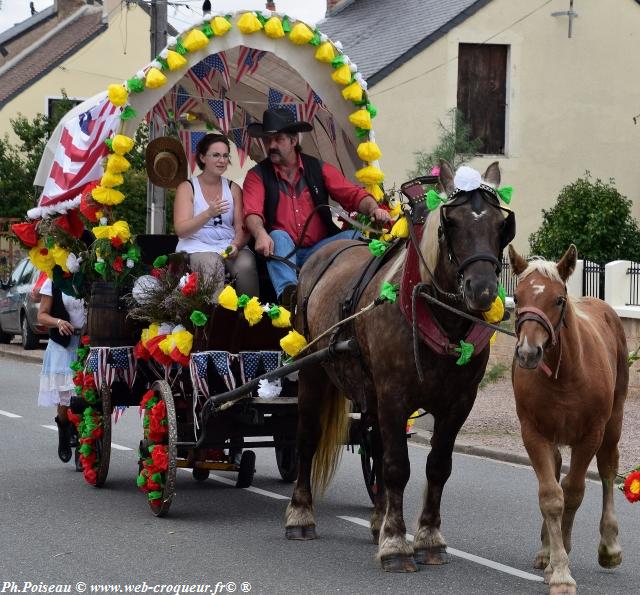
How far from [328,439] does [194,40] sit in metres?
2.94

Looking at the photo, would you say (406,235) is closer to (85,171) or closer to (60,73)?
(85,171)

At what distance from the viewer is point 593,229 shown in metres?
22.0

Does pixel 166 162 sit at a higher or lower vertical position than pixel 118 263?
higher

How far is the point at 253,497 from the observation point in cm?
942

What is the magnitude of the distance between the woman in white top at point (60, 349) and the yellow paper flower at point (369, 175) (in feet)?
9.01

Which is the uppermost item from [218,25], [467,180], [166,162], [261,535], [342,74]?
[218,25]

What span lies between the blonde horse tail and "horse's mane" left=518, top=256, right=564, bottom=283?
230 centimetres

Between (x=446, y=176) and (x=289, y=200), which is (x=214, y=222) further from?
(x=446, y=176)

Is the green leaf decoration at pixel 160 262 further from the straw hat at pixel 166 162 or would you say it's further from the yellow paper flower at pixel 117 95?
the yellow paper flower at pixel 117 95

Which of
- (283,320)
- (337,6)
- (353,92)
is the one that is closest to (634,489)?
(283,320)

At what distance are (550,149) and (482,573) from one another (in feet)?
74.1

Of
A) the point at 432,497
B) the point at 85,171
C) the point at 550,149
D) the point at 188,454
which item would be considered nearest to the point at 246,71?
the point at 85,171

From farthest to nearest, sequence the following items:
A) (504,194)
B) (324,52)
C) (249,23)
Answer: (324,52)
(249,23)
(504,194)

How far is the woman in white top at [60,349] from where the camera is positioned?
35.0ft
